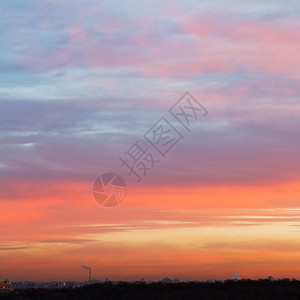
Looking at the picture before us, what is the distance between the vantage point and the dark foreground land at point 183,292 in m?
48.7

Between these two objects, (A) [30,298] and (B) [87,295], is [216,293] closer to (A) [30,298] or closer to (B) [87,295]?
(B) [87,295]

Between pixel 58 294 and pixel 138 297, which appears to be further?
pixel 58 294

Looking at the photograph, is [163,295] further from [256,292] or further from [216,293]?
[256,292]

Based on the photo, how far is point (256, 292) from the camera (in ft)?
161

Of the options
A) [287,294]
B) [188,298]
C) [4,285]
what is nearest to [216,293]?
[188,298]

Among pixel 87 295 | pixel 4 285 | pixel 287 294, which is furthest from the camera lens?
pixel 4 285

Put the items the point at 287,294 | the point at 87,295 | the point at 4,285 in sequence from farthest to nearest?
the point at 4,285 < the point at 87,295 < the point at 287,294

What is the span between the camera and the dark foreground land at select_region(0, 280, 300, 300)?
1916 inches

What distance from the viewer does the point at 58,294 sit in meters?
57.9

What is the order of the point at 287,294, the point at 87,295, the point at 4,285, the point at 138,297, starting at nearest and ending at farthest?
the point at 287,294 < the point at 138,297 < the point at 87,295 < the point at 4,285

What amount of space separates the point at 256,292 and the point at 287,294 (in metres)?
2.49

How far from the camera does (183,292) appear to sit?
51531 mm

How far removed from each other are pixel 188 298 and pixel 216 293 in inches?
92.6

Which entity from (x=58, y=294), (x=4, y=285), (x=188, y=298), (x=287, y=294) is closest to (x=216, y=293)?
(x=188, y=298)
